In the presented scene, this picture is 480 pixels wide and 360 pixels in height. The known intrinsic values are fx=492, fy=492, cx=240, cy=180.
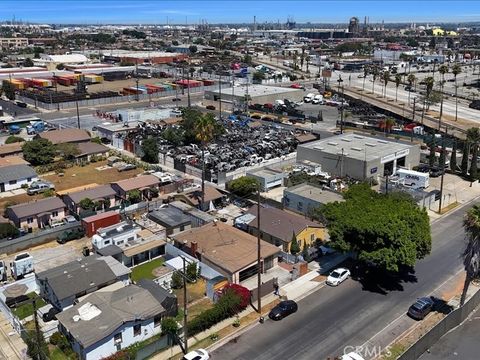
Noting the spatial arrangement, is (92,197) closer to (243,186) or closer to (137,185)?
(137,185)

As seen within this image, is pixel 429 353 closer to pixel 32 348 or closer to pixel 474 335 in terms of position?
pixel 474 335

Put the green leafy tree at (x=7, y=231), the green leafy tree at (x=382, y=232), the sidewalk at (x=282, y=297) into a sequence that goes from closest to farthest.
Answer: the sidewalk at (x=282, y=297) < the green leafy tree at (x=382, y=232) < the green leafy tree at (x=7, y=231)

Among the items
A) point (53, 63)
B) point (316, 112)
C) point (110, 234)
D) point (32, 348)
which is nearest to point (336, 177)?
point (110, 234)

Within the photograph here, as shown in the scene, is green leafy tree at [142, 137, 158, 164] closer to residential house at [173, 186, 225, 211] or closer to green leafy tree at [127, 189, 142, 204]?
green leafy tree at [127, 189, 142, 204]

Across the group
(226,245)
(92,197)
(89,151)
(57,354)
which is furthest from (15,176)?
(57,354)

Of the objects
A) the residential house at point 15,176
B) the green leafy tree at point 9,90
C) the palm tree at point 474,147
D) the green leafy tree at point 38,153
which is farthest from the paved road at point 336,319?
the green leafy tree at point 9,90

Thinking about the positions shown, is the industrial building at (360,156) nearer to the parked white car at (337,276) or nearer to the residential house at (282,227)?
the residential house at (282,227)
